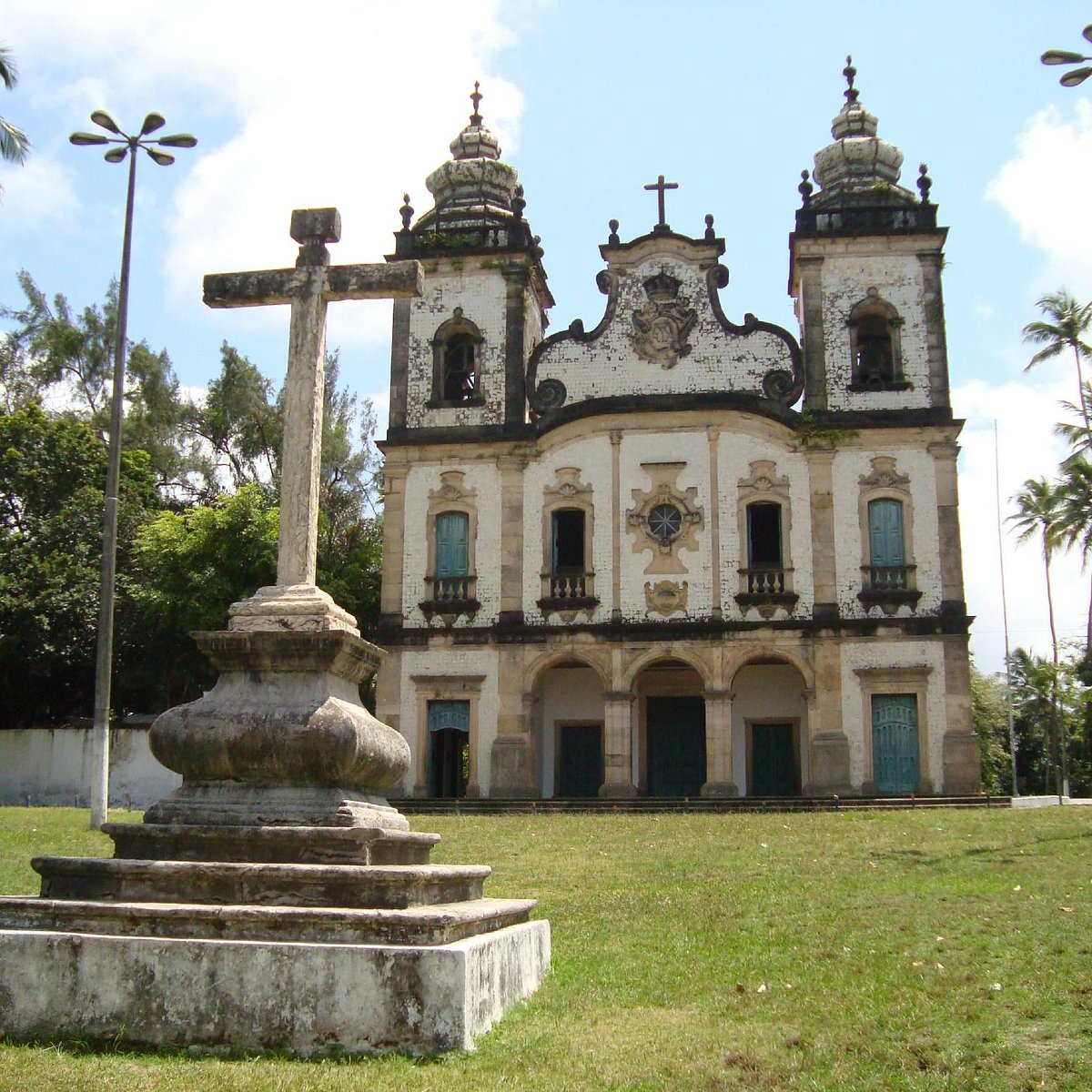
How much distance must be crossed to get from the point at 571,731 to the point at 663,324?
8.47m

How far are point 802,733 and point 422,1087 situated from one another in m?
21.8

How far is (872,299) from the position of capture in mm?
26906

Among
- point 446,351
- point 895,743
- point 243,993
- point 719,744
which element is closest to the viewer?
point 243,993

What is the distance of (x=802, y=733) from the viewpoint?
26.4m

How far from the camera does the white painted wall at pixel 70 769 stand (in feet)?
85.2

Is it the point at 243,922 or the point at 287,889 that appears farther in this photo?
the point at 287,889

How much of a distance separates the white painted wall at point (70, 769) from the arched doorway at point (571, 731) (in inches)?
287

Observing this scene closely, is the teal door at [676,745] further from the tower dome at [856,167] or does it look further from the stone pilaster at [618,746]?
the tower dome at [856,167]

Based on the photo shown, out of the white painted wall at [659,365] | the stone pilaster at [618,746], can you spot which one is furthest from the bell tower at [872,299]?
the stone pilaster at [618,746]

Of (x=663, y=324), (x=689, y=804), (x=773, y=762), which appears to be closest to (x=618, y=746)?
(x=689, y=804)

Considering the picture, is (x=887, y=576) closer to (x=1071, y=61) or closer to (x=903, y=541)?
(x=903, y=541)

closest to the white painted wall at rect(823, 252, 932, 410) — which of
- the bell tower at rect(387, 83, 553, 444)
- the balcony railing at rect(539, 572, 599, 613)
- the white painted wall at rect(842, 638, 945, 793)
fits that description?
the white painted wall at rect(842, 638, 945, 793)

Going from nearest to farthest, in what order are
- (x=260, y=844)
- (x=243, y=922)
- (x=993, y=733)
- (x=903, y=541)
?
(x=243, y=922) → (x=260, y=844) → (x=903, y=541) → (x=993, y=733)

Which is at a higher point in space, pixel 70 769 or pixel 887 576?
pixel 887 576
